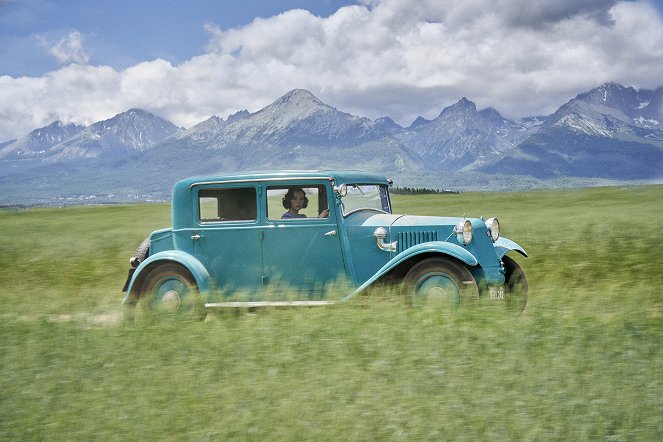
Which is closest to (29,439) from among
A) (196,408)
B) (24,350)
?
(196,408)

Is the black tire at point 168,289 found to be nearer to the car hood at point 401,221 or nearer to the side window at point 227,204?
the side window at point 227,204

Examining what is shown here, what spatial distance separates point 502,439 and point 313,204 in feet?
16.2

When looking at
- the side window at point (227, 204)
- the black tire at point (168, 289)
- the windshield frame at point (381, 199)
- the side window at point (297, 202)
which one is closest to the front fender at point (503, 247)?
the windshield frame at point (381, 199)

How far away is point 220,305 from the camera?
28.4 ft

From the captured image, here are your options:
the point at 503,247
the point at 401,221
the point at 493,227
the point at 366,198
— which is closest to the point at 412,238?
the point at 401,221

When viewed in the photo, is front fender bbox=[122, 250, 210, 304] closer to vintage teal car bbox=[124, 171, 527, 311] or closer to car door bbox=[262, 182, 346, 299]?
vintage teal car bbox=[124, 171, 527, 311]

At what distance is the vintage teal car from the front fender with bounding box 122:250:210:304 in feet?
0.05

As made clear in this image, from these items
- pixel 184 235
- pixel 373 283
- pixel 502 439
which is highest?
pixel 184 235

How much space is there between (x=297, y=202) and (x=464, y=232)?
7.45 ft

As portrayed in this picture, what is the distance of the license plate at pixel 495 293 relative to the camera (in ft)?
26.6

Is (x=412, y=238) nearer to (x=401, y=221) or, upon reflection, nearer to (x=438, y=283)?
(x=401, y=221)

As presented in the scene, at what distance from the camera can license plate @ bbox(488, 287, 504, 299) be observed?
8.10 metres

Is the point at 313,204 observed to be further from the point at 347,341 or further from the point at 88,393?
the point at 88,393

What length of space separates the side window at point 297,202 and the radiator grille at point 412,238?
1120 millimetres
